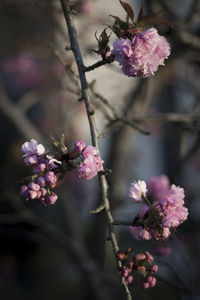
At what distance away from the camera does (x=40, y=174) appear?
1057mm

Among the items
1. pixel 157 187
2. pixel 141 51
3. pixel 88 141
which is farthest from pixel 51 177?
pixel 88 141

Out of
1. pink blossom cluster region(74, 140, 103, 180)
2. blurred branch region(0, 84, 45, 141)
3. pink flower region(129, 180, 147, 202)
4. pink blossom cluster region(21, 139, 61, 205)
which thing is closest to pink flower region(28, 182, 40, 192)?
pink blossom cluster region(21, 139, 61, 205)

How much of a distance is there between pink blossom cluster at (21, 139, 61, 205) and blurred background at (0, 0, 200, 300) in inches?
2.4

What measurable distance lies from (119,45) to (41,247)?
211 inches

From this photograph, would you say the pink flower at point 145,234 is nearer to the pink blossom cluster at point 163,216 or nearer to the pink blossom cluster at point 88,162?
the pink blossom cluster at point 163,216

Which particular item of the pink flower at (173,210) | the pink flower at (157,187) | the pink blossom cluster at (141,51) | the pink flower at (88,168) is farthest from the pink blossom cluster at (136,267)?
the pink flower at (157,187)

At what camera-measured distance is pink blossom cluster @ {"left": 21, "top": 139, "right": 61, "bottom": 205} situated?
1.03m

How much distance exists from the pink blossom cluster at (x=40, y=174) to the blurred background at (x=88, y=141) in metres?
0.06

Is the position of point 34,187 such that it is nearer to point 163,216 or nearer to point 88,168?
point 88,168

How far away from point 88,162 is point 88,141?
6785 mm

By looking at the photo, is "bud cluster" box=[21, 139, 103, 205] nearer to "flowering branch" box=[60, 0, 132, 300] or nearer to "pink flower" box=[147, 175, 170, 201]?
"flowering branch" box=[60, 0, 132, 300]

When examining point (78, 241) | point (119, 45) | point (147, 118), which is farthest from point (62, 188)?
point (119, 45)

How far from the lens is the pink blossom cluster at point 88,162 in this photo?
3.31ft

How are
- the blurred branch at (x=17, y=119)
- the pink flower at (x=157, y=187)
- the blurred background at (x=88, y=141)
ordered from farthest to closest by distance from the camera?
the blurred branch at (x=17, y=119) → the blurred background at (x=88, y=141) → the pink flower at (x=157, y=187)
